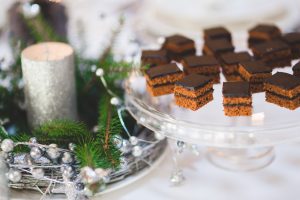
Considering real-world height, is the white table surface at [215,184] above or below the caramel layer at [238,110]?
below

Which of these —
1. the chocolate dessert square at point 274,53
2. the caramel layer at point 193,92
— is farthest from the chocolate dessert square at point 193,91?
the chocolate dessert square at point 274,53

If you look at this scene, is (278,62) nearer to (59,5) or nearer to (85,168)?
(85,168)

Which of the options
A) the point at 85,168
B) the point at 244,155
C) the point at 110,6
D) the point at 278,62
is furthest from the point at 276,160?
the point at 110,6

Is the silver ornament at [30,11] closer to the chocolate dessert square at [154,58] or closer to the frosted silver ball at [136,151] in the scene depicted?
the chocolate dessert square at [154,58]

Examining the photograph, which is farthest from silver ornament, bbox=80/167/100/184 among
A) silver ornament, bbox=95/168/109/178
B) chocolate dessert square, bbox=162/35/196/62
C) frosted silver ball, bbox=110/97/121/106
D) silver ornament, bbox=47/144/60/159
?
chocolate dessert square, bbox=162/35/196/62

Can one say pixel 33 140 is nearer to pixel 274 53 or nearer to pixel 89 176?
pixel 89 176

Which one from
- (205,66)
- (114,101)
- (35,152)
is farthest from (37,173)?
(205,66)
